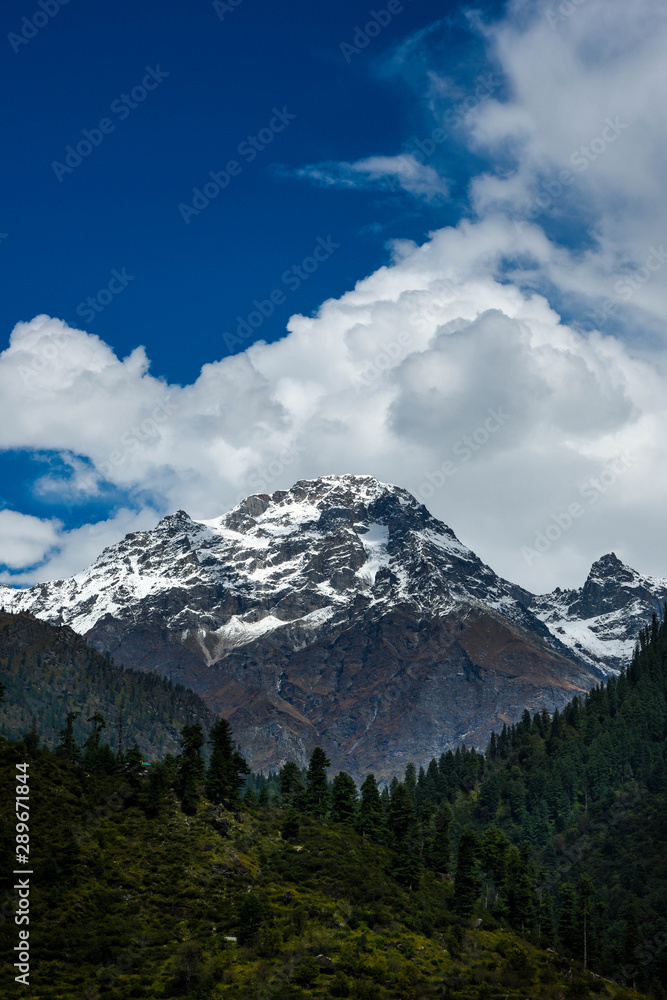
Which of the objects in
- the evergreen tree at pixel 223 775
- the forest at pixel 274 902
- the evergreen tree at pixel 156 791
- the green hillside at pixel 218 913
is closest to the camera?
the green hillside at pixel 218 913

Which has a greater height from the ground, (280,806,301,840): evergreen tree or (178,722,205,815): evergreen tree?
(178,722,205,815): evergreen tree

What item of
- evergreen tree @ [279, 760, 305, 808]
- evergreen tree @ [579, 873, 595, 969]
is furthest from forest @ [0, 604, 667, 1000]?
evergreen tree @ [279, 760, 305, 808]

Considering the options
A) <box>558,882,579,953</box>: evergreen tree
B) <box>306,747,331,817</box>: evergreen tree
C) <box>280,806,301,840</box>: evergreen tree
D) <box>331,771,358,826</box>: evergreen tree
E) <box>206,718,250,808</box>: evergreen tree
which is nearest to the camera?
<box>206,718,250,808</box>: evergreen tree

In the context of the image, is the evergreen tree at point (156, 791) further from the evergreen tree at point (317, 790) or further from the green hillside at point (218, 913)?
the evergreen tree at point (317, 790)

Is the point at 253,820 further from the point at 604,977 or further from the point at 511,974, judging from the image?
the point at 604,977

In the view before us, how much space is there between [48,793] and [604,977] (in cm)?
7921

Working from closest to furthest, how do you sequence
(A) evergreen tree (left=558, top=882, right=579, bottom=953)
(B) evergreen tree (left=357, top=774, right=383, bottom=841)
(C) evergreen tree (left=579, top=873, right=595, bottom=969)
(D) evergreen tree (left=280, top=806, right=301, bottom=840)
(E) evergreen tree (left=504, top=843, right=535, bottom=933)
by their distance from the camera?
1. (D) evergreen tree (left=280, top=806, right=301, bottom=840)
2. (C) evergreen tree (left=579, top=873, right=595, bottom=969)
3. (A) evergreen tree (left=558, top=882, right=579, bottom=953)
4. (E) evergreen tree (left=504, top=843, right=535, bottom=933)
5. (B) evergreen tree (left=357, top=774, right=383, bottom=841)

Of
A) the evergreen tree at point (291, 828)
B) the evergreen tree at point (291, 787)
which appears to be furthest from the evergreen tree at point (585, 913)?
the evergreen tree at point (291, 787)

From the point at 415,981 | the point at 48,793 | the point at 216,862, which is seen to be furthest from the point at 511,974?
the point at 48,793

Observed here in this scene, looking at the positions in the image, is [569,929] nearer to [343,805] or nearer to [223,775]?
[343,805]

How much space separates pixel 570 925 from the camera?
131500 millimetres
